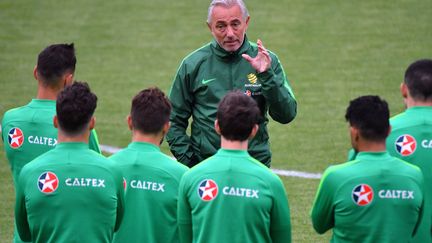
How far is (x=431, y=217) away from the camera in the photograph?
676cm

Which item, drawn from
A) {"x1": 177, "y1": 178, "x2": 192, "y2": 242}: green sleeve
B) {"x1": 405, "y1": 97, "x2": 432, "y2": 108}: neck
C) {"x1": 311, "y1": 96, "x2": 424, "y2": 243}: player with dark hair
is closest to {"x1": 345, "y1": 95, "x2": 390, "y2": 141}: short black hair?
{"x1": 311, "y1": 96, "x2": 424, "y2": 243}: player with dark hair

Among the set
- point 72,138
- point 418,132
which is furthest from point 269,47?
point 72,138

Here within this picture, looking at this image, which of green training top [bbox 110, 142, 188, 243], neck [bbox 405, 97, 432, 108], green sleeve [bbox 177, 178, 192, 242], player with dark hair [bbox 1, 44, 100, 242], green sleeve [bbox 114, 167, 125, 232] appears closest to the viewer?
green sleeve [bbox 177, 178, 192, 242]

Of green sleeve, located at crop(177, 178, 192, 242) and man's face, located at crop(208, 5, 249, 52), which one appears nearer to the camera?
green sleeve, located at crop(177, 178, 192, 242)

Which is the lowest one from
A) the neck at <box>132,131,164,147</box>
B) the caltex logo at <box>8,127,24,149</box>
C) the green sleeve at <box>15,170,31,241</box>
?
the green sleeve at <box>15,170,31,241</box>

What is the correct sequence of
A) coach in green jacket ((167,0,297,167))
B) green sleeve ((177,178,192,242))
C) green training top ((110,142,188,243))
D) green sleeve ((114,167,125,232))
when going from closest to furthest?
green sleeve ((177,178,192,242)), green sleeve ((114,167,125,232)), green training top ((110,142,188,243)), coach in green jacket ((167,0,297,167))

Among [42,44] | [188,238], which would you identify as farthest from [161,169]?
[42,44]

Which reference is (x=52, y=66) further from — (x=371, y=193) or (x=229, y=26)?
(x=371, y=193)

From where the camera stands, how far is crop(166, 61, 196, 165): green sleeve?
26.1ft

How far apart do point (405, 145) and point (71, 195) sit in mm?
2258

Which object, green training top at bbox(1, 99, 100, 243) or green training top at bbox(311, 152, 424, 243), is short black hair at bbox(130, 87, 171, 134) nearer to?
green training top at bbox(1, 99, 100, 243)

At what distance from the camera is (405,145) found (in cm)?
686

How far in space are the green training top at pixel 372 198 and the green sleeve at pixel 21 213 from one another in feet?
6.02

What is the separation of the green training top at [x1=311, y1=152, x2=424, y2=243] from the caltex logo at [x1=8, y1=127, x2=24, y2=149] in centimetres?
226
